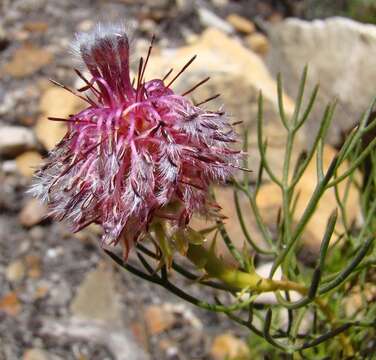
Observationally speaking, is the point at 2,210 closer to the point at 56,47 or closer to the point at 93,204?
the point at 56,47

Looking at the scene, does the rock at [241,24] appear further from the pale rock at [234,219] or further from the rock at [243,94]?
the pale rock at [234,219]

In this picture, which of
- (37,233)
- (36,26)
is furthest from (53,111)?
(36,26)

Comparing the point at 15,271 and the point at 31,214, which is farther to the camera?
the point at 31,214

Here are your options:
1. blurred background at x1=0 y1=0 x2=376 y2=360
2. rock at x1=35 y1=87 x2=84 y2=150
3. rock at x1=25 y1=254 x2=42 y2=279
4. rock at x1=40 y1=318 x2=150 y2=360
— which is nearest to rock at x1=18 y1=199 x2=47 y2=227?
blurred background at x1=0 y1=0 x2=376 y2=360

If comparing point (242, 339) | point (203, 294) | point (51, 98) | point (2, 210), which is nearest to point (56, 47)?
point (51, 98)

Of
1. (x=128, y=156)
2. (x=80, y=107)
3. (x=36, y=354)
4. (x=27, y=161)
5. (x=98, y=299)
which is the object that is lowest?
(x=36, y=354)

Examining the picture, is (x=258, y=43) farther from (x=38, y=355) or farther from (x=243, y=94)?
(x=38, y=355)
